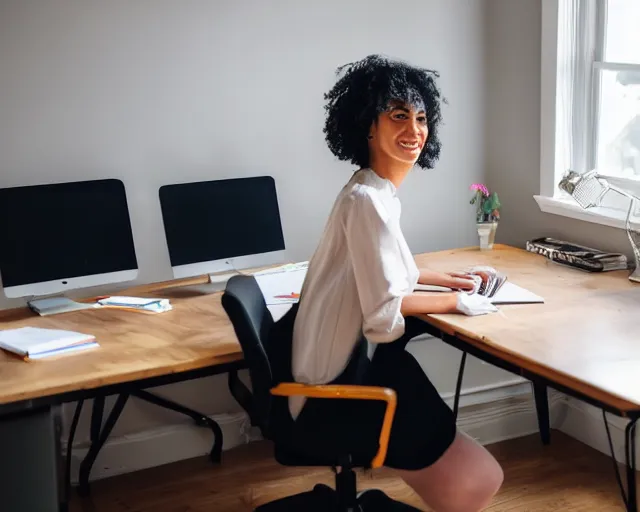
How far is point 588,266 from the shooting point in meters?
2.67

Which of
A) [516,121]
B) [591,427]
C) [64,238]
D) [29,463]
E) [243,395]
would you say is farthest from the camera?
[516,121]

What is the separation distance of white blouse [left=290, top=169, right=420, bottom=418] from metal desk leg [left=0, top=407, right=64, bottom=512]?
59 cm

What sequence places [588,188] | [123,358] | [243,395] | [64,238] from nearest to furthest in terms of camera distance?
[123,358] → [243,395] → [64,238] → [588,188]

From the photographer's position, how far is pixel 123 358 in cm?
217

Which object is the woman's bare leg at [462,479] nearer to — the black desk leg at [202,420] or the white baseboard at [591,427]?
the white baseboard at [591,427]

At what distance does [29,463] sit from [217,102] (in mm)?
1499

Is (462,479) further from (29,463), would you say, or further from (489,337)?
(29,463)

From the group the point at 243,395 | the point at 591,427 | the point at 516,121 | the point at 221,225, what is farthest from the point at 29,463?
the point at 516,121

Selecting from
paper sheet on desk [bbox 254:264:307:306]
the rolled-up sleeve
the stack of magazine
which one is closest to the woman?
the rolled-up sleeve

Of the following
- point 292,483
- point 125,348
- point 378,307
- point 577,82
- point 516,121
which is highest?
point 577,82

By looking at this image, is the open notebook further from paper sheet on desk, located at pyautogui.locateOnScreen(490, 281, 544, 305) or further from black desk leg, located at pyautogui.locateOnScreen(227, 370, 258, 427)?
black desk leg, located at pyautogui.locateOnScreen(227, 370, 258, 427)

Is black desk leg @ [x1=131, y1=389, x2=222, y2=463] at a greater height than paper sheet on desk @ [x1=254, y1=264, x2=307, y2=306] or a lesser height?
lesser

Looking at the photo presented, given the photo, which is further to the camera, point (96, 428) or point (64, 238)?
point (96, 428)

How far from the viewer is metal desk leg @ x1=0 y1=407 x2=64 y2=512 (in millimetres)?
1921
